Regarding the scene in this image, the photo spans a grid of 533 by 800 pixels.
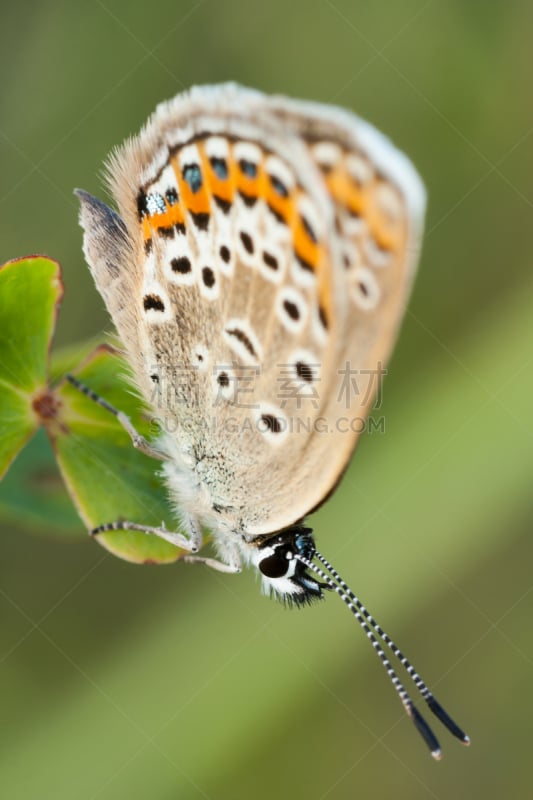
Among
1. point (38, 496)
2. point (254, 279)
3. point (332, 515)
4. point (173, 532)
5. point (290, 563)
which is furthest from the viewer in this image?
point (332, 515)

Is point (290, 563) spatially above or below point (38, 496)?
above

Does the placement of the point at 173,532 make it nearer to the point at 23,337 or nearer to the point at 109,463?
the point at 109,463

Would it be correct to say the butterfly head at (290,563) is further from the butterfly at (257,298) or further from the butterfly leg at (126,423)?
the butterfly leg at (126,423)

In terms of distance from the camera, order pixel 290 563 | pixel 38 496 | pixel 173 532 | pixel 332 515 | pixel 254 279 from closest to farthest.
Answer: pixel 254 279, pixel 290 563, pixel 173 532, pixel 38 496, pixel 332 515

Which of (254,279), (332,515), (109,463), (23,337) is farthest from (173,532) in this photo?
(332,515)

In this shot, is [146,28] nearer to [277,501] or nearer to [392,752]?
[277,501]

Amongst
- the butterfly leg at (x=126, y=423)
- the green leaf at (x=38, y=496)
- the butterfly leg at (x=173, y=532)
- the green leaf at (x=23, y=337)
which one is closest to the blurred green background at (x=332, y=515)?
the green leaf at (x=38, y=496)

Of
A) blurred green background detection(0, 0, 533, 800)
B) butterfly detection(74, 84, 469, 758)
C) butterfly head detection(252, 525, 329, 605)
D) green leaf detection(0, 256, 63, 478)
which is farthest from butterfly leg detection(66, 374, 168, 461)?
blurred green background detection(0, 0, 533, 800)
